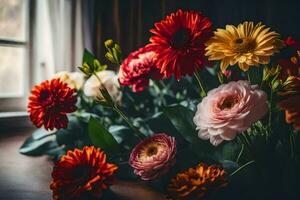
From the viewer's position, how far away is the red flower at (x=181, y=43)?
A: 505mm

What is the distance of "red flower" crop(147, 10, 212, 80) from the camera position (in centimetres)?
50

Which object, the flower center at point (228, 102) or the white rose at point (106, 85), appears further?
the white rose at point (106, 85)

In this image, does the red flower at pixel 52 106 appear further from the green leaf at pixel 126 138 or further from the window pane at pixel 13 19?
the window pane at pixel 13 19

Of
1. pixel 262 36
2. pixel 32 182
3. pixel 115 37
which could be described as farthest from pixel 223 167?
pixel 115 37

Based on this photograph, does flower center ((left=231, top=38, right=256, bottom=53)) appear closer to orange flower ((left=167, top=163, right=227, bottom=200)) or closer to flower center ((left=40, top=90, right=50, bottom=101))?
orange flower ((left=167, top=163, right=227, bottom=200))

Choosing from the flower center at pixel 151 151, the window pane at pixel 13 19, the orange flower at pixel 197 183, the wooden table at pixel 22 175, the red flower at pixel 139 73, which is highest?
the window pane at pixel 13 19

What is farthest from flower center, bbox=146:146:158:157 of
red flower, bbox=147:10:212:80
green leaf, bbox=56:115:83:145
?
green leaf, bbox=56:115:83:145

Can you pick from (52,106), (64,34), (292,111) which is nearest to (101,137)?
(52,106)

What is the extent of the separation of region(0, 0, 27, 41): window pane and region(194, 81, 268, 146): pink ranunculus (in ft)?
4.10

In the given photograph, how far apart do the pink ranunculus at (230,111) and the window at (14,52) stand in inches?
46.7

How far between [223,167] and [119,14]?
1.05m

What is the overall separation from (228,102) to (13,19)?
1.28m

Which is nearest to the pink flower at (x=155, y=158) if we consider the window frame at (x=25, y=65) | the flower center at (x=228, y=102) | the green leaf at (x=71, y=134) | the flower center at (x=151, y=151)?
the flower center at (x=151, y=151)

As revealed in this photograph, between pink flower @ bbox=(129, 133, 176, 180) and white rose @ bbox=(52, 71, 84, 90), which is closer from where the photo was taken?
pink flower @ bbox=(129, 133, 176, 180)
